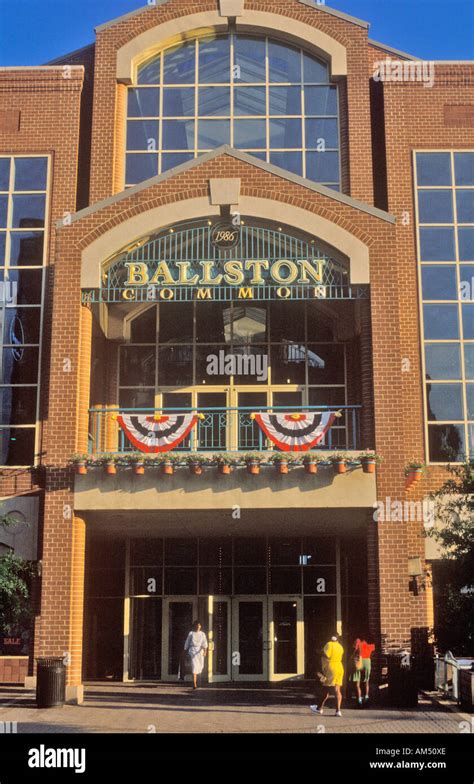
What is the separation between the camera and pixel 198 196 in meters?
20.5

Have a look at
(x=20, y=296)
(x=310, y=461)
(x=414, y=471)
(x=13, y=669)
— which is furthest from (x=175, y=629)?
(x=20, y=296)

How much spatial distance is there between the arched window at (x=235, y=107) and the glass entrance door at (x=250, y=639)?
10.8 metres

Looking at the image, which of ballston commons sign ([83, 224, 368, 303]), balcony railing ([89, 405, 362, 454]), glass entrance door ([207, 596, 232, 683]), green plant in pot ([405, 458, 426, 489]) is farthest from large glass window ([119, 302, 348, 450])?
glass entrance door ([207, 596, 232, 683])

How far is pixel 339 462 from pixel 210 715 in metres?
5.51

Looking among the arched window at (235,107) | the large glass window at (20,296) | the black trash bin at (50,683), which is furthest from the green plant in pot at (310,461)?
the arched window at (235,107)

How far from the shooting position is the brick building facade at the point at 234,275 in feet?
66.8

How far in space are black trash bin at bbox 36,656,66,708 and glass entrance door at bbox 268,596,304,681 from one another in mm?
7115

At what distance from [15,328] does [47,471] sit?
196 inches

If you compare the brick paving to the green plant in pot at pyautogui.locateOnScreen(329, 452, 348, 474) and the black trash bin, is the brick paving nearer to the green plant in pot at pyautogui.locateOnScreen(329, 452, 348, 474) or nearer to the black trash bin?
the black trash bin

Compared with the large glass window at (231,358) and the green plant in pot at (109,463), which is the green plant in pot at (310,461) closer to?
the green plant in pot at (109,463)

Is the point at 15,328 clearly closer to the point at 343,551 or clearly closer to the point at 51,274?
the point at 51,274

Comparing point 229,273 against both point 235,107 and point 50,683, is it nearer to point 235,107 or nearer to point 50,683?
point 235,107

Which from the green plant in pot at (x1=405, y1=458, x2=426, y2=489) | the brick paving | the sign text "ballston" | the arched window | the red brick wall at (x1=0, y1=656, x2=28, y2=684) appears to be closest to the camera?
the brick paving

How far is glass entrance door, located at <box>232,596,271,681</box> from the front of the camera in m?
23.0
